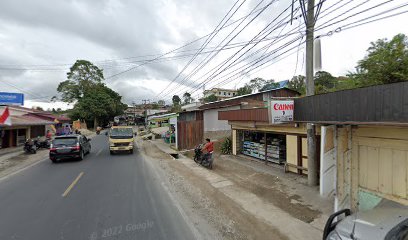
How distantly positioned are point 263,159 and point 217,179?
4410mm

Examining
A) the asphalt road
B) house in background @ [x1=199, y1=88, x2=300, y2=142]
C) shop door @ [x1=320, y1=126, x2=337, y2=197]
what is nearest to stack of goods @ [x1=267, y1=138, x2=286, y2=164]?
shop door @ [x1=320, y1=126, x2=337, y2=197]

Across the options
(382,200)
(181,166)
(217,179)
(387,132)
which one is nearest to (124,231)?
(217,179)

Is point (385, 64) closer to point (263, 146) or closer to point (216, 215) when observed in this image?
point (263, 146)

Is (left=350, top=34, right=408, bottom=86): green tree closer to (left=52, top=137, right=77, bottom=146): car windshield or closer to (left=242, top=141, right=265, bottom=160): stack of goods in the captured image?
(left=242, top=141, right=265, bottom=160): stack of goods

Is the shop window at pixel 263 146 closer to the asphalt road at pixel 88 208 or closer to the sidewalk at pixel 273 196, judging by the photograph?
the sidewalk at pixel 273 196

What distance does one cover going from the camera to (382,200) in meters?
5.68

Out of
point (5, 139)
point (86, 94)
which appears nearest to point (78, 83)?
point (86, 94)

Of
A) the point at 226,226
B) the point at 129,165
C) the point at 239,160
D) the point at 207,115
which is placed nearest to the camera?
the point at 226,226

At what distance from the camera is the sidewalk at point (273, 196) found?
5.43 meters

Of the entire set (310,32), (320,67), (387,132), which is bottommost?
(387,132)

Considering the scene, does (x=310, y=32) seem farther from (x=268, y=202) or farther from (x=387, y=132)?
(x=268, y=202)

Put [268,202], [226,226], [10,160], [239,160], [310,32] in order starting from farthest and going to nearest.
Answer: [10,160] → [239,160] → [310,32] → [268,202] → [226,226]

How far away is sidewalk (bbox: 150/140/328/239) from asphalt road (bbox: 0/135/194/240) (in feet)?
6.95

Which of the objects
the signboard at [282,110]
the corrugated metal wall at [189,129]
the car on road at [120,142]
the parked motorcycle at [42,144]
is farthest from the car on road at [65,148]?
the signboard at [282,110]
